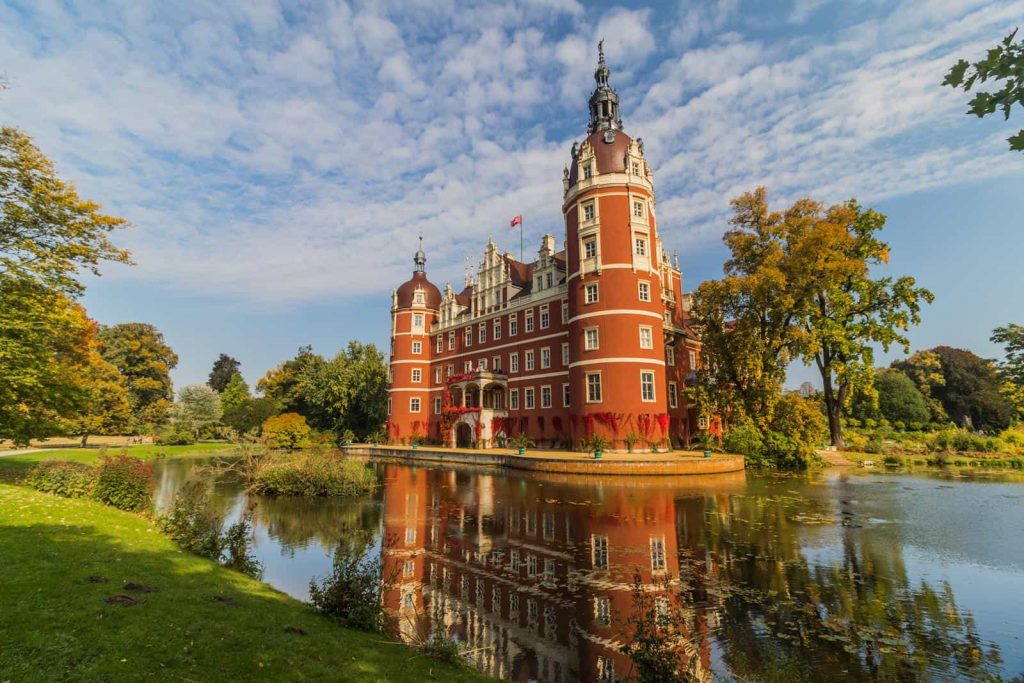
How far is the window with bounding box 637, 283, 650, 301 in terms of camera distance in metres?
31.9

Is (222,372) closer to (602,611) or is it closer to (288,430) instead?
(288,430)

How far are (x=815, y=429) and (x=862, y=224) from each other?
13.5 meters

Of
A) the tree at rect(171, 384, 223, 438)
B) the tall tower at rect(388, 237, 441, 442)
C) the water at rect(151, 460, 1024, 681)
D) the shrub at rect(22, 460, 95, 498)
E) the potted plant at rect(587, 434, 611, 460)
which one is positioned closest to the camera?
the water at rect(151, 460, 1024, 681)

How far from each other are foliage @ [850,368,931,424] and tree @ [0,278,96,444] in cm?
6158

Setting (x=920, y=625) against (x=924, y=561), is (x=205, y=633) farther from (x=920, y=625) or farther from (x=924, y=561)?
(x=924, y=561)

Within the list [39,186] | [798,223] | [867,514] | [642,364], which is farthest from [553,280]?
[39,186]

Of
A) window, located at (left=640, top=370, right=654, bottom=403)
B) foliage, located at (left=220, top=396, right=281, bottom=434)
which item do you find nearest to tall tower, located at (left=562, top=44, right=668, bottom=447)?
window, located at (left=640, top=370, right=654, bottom=403)

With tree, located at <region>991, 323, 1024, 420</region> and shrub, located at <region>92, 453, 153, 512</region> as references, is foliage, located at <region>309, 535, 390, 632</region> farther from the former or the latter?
tree, located at <region>991, 323, 1024, 420</region>

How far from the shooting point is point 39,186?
51.0 feet

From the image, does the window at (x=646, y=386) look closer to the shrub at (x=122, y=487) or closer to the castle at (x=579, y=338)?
the castle at (x=579, y=338)

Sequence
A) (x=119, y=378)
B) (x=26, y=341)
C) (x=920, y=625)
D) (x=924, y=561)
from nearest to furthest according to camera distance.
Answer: (x=920, y=625), (x=924, y=561), (x=26, y=341), (x=119, y=378)

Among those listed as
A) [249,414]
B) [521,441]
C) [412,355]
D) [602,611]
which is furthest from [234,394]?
[602,611]

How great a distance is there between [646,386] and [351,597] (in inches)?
1038

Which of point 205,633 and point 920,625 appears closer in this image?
point 205,633
